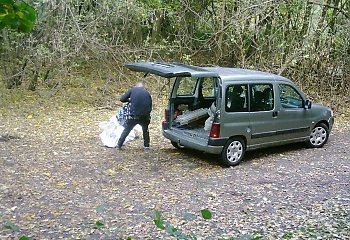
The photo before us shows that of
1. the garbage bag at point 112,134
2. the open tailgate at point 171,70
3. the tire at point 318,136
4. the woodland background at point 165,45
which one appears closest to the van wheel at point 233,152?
the open tailgate at point 171,70

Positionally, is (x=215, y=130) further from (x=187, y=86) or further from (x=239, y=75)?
(x=187, y=86)

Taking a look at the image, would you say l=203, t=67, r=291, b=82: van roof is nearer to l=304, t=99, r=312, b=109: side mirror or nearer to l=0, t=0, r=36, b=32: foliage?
l=304, t=99, r=312, b=109: side mirror

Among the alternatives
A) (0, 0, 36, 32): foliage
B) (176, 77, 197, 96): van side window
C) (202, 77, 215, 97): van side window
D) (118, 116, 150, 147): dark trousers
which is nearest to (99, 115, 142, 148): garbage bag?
(118, 116, 150, 147): dark trousers

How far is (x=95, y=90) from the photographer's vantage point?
15.6m

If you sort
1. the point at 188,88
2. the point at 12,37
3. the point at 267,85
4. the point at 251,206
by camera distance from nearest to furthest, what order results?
the point at 251,206 → the point at 267,85 → the point at 188,88 → the point at 12,37

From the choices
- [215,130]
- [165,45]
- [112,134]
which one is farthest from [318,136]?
[165,45]

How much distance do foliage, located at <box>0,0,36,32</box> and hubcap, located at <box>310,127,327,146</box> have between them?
27.2 feet

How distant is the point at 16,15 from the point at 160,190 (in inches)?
199

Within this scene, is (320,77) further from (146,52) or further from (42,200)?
(42,200)

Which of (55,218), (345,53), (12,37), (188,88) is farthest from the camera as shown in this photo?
(345,53)

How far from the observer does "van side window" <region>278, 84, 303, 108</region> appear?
29.8 ft

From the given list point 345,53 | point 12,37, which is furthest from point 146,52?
point 345,53

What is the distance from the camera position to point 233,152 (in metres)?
8.30

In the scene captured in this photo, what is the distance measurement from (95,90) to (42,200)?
9.37 m
